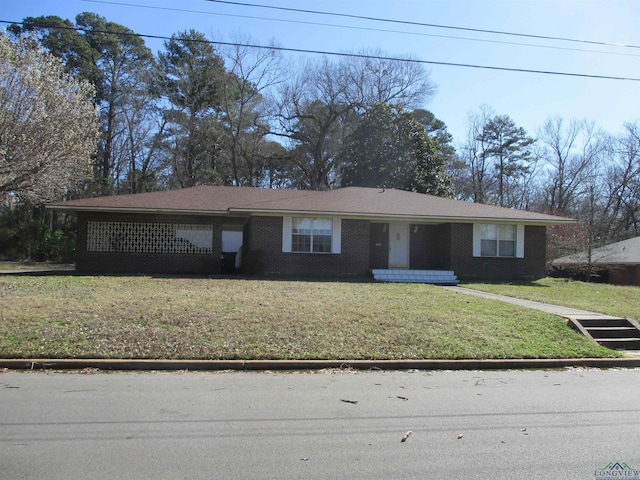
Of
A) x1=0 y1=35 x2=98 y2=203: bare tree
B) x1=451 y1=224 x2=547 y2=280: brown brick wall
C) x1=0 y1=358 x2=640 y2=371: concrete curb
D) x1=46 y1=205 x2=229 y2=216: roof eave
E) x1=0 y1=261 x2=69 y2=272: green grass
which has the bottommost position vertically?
x1=0 y1=358 x2=640 y2=371: concrete curb

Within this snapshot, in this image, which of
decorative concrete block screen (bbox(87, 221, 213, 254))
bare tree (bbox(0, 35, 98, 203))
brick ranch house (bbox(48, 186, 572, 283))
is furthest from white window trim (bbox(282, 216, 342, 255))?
bare tree (bbox(0, 35, 98, 203))

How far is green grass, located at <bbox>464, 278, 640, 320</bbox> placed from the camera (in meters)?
12.9

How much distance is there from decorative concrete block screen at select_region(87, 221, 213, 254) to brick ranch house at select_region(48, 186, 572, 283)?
0.13 feet

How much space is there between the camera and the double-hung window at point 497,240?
69.5ft

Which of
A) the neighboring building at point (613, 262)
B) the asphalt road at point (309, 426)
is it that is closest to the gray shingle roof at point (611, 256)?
the neighboring building at point (613, 262)

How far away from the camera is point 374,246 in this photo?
21.6 m

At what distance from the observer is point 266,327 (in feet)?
30.9

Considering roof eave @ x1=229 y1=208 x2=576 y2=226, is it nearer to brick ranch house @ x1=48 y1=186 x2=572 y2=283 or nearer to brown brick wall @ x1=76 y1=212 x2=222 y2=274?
brick ranch house @ x1=48 y1=186 x2=572 y2=283

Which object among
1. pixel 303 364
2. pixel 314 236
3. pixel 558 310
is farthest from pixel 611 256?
pixel 303 364

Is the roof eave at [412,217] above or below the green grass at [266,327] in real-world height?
above

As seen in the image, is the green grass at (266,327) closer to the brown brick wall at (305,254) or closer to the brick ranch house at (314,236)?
the brown brick wall at (305,254)

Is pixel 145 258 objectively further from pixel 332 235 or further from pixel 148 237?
pixel 332 235

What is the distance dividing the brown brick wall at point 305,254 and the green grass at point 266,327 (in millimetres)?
6442

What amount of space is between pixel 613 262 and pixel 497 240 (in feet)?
44.7
